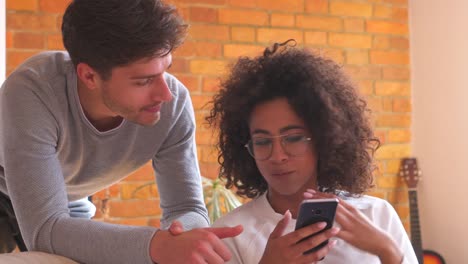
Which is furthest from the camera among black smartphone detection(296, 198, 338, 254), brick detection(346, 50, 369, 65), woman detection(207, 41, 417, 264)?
brick detection(346, 50, 369, 65)

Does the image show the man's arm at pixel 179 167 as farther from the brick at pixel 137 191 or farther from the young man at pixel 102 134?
the brick at pixel 137 191

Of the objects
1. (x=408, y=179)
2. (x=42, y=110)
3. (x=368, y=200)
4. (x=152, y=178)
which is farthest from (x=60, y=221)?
(x=408, y=179)

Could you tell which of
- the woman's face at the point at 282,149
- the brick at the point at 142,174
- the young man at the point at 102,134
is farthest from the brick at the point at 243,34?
the woman's face at the point at 282,149

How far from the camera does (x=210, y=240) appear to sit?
4.00 ft

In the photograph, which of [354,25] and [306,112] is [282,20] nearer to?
[354,25]

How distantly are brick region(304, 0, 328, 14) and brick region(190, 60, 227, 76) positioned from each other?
2.14 feet

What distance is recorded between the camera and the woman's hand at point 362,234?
134 centimetres

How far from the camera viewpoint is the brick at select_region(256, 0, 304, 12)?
3.95m

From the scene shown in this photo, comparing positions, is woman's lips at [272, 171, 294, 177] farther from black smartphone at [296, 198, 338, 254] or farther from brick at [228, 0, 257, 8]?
brick at [228, 0, 257, 8]

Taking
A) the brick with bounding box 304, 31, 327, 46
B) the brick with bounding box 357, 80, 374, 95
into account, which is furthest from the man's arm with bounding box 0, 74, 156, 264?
the brick with bounding box 357, 80, 374, 95

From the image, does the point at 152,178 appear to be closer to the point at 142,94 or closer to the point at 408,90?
the point at 408,90

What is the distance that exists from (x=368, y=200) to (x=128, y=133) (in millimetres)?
613

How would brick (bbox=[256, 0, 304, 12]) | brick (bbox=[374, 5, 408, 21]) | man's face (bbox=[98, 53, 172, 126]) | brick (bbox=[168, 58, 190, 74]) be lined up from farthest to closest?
brick (bbox=[374, 5, 408, 21]), brick (bbox=[256, 0, 304, 12]), brick (bbox=[168, 58, 190, 74]), man's face (bbox=[98, 53, 172, 126])

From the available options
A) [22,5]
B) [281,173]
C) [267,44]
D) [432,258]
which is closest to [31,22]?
[22,5]
